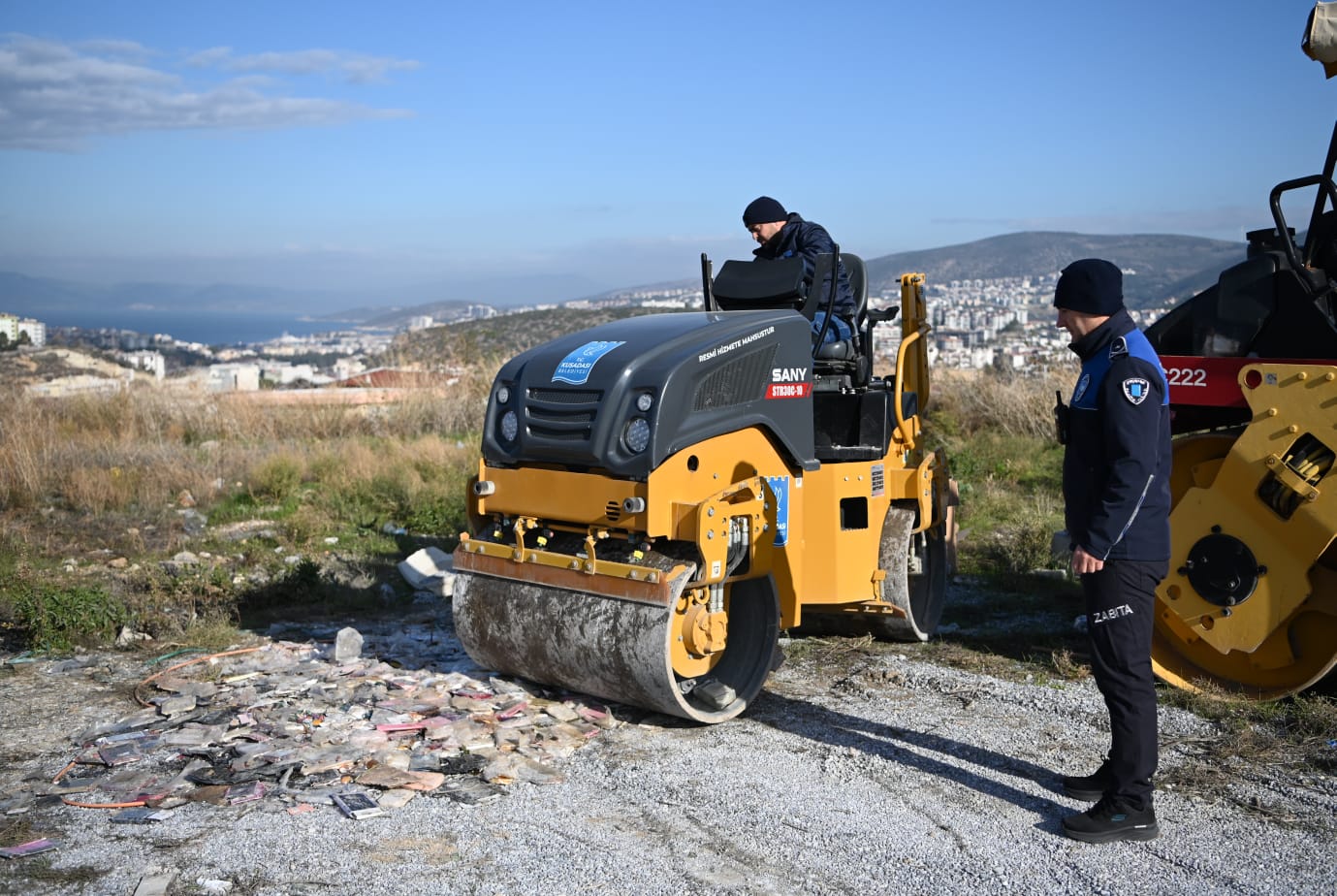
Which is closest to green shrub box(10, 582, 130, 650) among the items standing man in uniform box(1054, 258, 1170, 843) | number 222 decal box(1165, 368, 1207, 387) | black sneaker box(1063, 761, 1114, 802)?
black sneaker box(1063, 761, 1114, 802)

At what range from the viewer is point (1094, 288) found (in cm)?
435

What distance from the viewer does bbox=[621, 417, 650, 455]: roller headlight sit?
5027 mm

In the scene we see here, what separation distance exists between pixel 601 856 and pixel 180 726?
90.1 inches

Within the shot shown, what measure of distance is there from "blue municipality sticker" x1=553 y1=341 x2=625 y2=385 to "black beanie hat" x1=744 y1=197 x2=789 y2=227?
1664 mm

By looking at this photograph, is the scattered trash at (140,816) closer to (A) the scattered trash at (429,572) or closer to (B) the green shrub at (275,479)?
(A) the scattered trash at (429,572)

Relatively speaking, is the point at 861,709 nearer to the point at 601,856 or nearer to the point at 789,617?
the point at 789,617

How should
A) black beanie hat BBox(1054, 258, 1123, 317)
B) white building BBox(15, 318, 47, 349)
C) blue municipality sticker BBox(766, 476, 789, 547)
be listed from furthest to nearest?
white building BBox(15, 318, 47, 349)
blue municipality sticker BBox(766, 476, 789, 547)
black beanie hat BBox(1054, 258, 1123, 317)

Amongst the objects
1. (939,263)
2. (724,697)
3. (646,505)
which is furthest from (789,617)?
(939,263)

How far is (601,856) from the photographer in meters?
4.08

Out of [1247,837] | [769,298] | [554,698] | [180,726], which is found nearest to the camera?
[1247,837]

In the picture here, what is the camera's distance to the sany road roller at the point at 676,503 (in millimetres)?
5051

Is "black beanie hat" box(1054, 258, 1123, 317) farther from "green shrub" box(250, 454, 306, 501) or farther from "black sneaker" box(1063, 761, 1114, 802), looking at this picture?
"green shrub" box(250, 454, 306, 501)

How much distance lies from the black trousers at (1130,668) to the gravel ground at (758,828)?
0.24m

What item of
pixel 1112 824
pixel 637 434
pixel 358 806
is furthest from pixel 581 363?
pixel 1112 824
